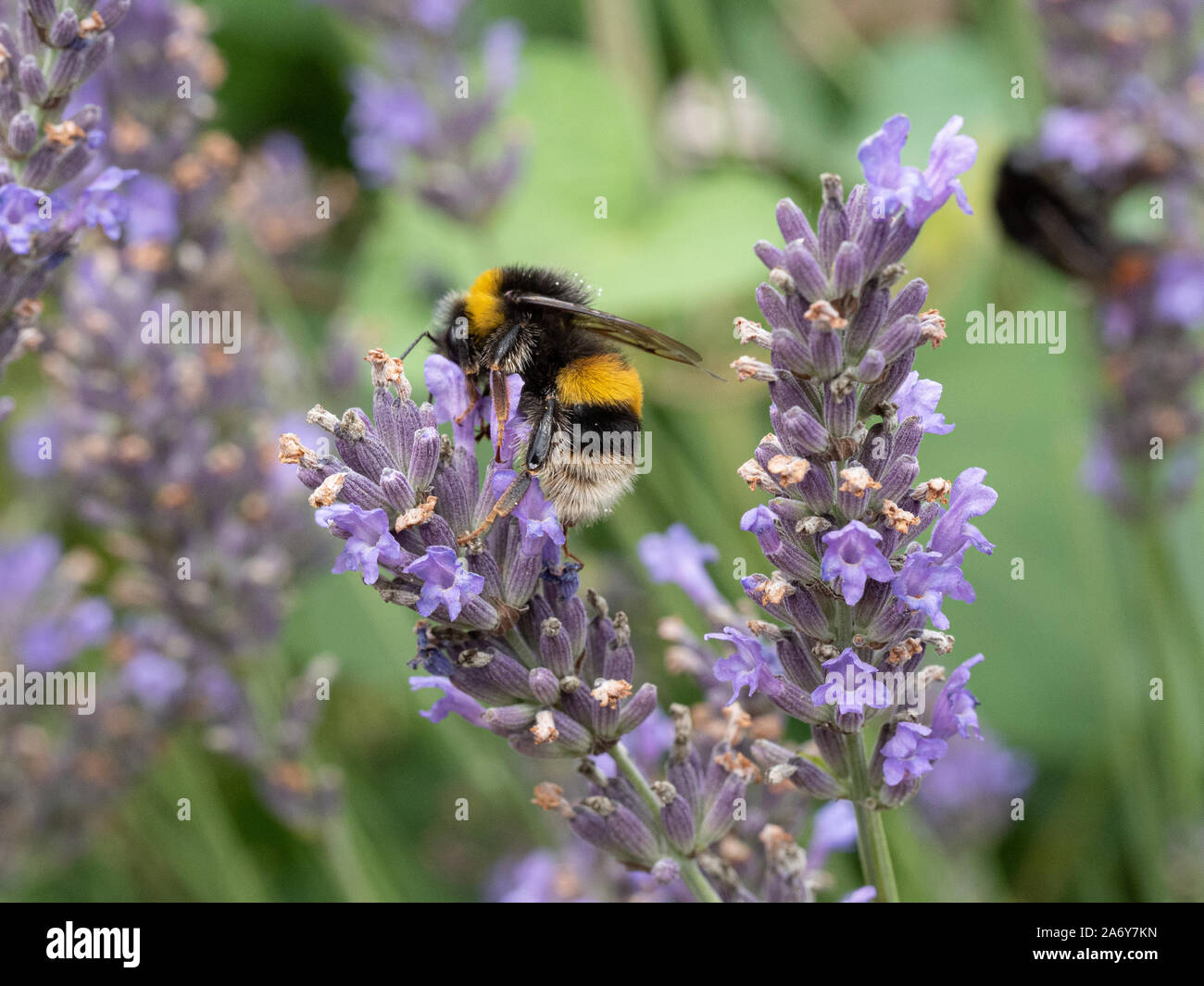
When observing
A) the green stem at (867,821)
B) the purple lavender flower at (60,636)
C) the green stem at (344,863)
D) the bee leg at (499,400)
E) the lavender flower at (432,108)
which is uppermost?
the lavender flower at (432,108)

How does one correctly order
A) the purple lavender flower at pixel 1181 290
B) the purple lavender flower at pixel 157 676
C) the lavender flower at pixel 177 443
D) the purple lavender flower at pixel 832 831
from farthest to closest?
the purple lavender flower at pixel 1181 290 < the purple lavender flower at pixel 157 676 < the lavender flower at pixel 177 443 < the purple lavender flower at pixel 832 831

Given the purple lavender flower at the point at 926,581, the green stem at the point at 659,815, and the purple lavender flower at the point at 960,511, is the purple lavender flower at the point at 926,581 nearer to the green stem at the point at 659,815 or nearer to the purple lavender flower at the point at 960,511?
the purple lavender flower at the point at 960,511

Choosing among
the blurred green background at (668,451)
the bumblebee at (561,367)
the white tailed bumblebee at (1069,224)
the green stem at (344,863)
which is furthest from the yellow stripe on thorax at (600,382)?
the white tailed bumblebee at (1069,224)

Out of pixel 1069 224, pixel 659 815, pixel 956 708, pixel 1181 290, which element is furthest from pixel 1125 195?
pixel 659 815

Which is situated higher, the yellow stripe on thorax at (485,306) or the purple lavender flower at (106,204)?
the purple lavender flower at (106,204)

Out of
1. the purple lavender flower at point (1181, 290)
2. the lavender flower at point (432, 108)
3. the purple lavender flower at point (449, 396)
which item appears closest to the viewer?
the purple lavender flower at point (449, 396)

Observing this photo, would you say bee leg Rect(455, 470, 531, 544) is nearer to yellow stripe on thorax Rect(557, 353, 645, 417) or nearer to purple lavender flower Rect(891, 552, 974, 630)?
yellow stripe on thorax Rect(557, 353, 645, 417)
